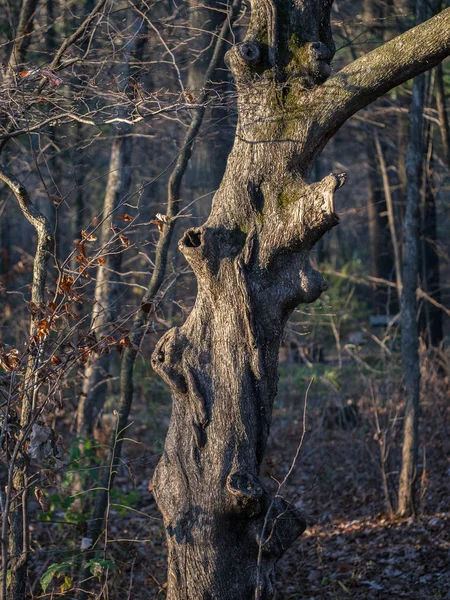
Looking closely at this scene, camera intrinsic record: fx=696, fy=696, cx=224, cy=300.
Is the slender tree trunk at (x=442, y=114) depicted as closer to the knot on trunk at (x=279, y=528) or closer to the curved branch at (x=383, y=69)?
the curved branch at (x=383, y=69)

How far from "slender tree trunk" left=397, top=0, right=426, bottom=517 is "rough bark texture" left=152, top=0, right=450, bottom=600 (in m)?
3.23

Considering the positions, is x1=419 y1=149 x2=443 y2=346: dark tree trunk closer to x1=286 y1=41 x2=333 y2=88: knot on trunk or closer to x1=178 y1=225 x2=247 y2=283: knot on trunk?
x1=286 y1=41 x2=333 y2=88: knot on trunk

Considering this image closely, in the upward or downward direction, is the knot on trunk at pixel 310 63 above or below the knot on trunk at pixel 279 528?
above

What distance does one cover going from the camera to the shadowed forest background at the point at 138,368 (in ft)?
15.5

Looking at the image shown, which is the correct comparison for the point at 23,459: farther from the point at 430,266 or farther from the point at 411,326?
the point at 430,266

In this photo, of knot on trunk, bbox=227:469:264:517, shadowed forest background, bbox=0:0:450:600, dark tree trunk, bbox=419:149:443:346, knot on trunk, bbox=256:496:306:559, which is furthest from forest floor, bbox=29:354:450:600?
dark tree trunk, bbox=419:149:443:346

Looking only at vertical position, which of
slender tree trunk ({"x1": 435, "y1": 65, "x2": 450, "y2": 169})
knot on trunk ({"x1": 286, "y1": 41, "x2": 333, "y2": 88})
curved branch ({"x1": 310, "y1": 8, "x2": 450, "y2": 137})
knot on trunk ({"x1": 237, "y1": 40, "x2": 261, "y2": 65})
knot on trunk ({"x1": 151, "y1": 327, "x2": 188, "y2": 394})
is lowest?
knot on trunk ({"x1": 151, "y1": 327, "x2": 188, "y2": 394})

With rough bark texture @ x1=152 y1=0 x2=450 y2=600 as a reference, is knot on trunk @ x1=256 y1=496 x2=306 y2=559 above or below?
below

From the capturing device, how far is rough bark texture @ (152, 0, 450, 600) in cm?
434

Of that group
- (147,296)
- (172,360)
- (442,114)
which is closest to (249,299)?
(172,360)

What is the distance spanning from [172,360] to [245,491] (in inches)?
38.7

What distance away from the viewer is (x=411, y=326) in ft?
25.3

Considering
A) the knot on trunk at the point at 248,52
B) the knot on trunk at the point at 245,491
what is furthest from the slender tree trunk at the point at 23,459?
the knot on trunk at the point at 248,52

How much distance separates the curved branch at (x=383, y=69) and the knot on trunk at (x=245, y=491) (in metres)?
2.26
